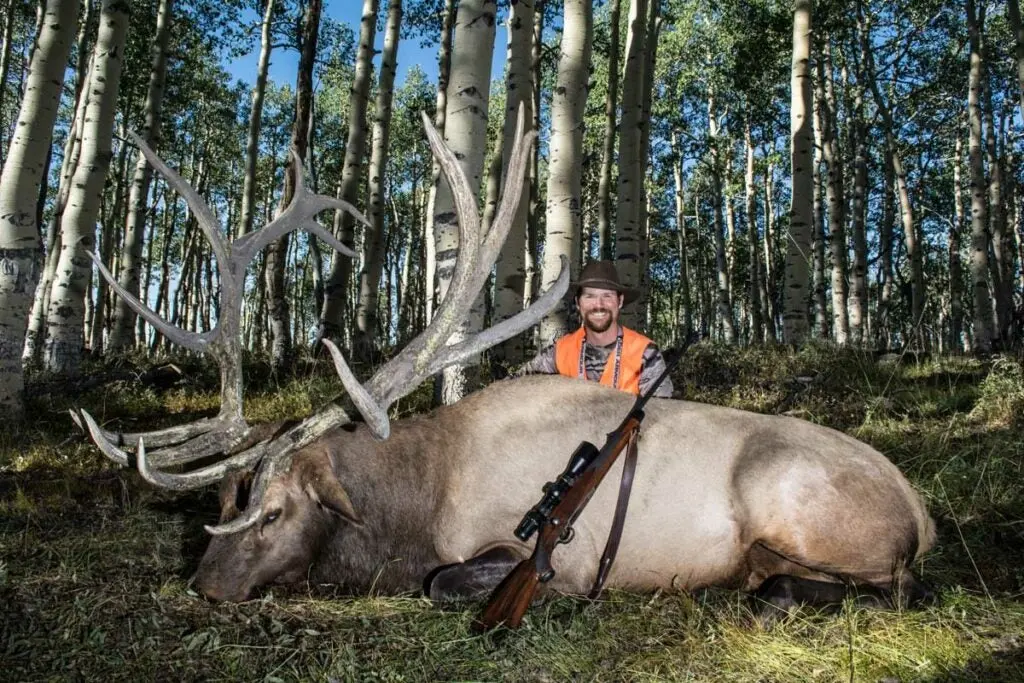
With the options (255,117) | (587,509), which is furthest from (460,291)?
(255,117)

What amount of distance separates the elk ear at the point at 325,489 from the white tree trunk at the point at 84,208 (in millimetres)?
5953

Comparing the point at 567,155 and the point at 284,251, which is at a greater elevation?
the point at 567,155

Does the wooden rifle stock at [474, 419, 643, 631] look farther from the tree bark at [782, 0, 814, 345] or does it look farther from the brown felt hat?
the tree bark at [782, 0, 814, 345]

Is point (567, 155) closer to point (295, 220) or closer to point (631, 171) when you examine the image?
point (631, 171)

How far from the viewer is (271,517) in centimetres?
315

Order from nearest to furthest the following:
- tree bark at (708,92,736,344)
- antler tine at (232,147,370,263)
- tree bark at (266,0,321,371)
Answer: antler tine at (232,147,370,263) → tree bark at (266,0,321,371) → tree bark at (708,92,736,344)

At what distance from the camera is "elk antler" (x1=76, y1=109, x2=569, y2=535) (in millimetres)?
3068

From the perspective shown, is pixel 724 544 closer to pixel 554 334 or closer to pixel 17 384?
pixel 554 334

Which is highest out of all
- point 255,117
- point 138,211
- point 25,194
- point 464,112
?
point 255,117

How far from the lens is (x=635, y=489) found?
3.50m

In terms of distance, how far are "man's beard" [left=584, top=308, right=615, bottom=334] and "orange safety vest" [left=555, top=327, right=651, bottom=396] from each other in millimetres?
118

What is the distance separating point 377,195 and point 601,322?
8818 millimetres

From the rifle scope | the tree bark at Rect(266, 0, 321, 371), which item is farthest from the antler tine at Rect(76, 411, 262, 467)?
the tree bark at Rect(266, 0, 321, 371)

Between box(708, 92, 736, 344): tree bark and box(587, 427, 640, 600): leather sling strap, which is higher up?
box(708, 92, 736, 344): tree bark
